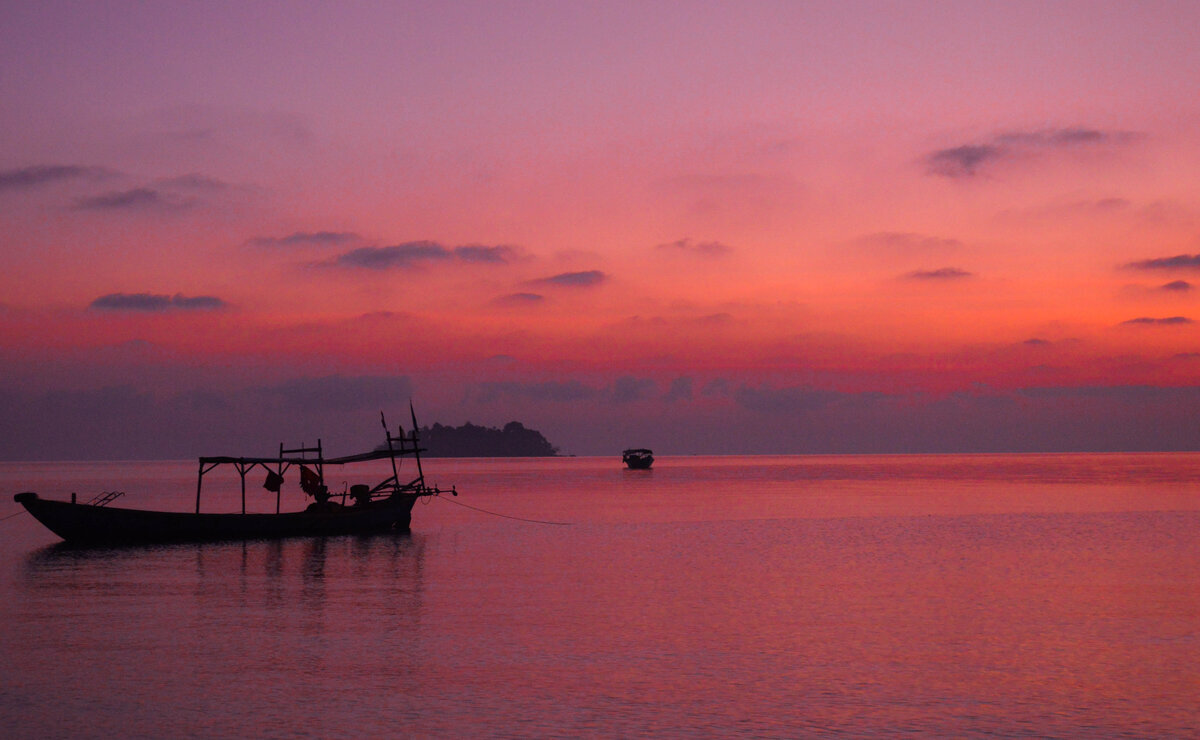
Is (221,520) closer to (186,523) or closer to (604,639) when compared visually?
(186,523)

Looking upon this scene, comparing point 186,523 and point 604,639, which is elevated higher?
point 186,523

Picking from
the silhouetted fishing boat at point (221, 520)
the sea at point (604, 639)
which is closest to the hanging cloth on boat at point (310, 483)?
the silhouetted fishing boat at point (221, 520)

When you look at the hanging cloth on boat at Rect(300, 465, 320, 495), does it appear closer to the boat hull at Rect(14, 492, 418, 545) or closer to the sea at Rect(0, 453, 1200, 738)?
the boat hull at Rect(14, 492, 418, 545)

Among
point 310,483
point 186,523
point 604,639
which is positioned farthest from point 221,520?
point 604,639

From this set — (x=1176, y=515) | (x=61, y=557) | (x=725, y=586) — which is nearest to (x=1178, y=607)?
(x=725, y=586)

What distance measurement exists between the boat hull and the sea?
4.68 ft

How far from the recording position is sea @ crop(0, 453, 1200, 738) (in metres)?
22.1

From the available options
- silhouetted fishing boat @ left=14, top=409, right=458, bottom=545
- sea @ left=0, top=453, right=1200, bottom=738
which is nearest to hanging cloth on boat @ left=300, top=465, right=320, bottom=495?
silhouetted fishing boat @ left=14, top=409, right=458, bottom=545

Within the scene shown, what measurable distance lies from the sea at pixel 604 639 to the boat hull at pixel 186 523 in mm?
1428

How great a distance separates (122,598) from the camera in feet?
127

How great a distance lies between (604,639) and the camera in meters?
31.0

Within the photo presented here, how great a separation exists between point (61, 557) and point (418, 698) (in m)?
38.6

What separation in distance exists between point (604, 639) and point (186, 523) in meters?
37.8

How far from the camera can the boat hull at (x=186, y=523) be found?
58.2m
